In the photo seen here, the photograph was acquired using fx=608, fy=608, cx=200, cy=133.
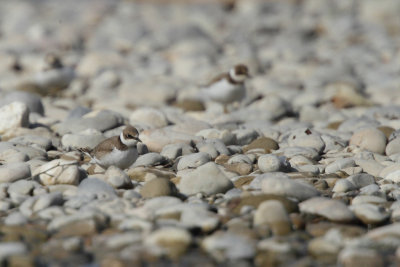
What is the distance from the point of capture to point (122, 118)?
28.7 ft

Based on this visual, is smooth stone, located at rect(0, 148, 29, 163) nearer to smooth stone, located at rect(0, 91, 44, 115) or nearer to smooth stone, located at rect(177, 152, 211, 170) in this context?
smooth stone, located at rect(177, 152, 211, 170)

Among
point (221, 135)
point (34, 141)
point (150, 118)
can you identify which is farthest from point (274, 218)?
point (150, 118)

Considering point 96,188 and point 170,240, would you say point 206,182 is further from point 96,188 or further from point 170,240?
point 170,240

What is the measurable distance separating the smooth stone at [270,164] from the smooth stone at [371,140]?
1.66 metres

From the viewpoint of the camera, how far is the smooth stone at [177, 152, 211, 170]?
268 inches

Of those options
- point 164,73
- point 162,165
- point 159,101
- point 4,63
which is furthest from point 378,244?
point 4,63

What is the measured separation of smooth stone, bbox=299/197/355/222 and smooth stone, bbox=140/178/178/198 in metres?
1.24

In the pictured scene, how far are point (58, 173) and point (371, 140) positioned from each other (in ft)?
12.8

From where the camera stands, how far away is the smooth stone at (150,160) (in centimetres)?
696

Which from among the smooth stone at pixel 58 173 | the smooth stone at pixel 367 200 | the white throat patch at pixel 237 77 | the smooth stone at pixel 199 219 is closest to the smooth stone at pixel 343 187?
the smooth stone at pixel 367 200

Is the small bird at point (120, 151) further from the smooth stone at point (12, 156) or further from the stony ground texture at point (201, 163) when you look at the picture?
the smooth stone at point (12, 156)

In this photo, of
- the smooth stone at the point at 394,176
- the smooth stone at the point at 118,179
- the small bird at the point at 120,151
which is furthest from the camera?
the small bird at the point at 120,151

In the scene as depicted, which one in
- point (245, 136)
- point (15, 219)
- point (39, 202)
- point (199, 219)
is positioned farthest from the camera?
point (245, 136)

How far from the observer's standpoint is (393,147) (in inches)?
298
